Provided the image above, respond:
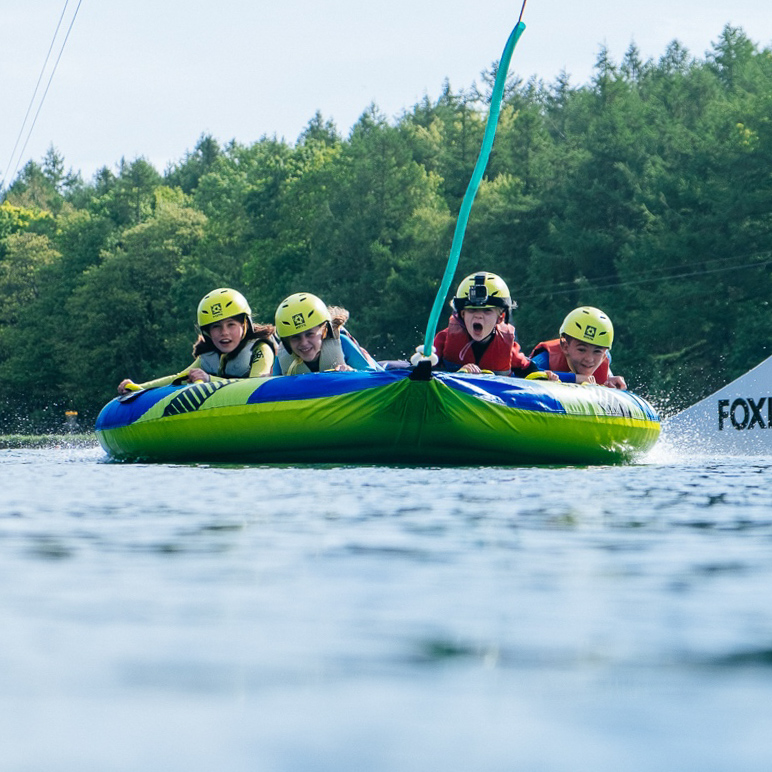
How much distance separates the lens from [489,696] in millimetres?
2387

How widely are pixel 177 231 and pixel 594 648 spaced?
65845 mm

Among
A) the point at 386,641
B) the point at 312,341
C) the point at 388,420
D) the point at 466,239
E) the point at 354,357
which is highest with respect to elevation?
the point at 466,239

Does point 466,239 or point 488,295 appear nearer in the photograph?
point 488,295

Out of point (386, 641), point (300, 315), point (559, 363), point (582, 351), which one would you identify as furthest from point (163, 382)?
point (386, 641)

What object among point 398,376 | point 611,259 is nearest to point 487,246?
point 611,259

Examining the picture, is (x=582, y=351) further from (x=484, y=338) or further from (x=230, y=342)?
(x=230, y=342)

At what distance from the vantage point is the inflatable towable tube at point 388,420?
9969 mm

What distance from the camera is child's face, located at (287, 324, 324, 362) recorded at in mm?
11164

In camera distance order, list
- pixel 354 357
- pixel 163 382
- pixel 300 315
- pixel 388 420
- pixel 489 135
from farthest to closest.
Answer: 1. pixel 163 382
2. pixel 354 357
3. pixel 300 315
4. pixel 388 420
5. pixel 489 135

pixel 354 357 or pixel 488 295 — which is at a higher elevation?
pixel 488 295

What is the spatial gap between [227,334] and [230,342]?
0.28 ft

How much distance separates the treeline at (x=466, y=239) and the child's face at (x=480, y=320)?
27.8 meters

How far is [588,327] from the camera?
11.8m

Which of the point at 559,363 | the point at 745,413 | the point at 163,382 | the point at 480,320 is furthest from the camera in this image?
the point at 745,413
